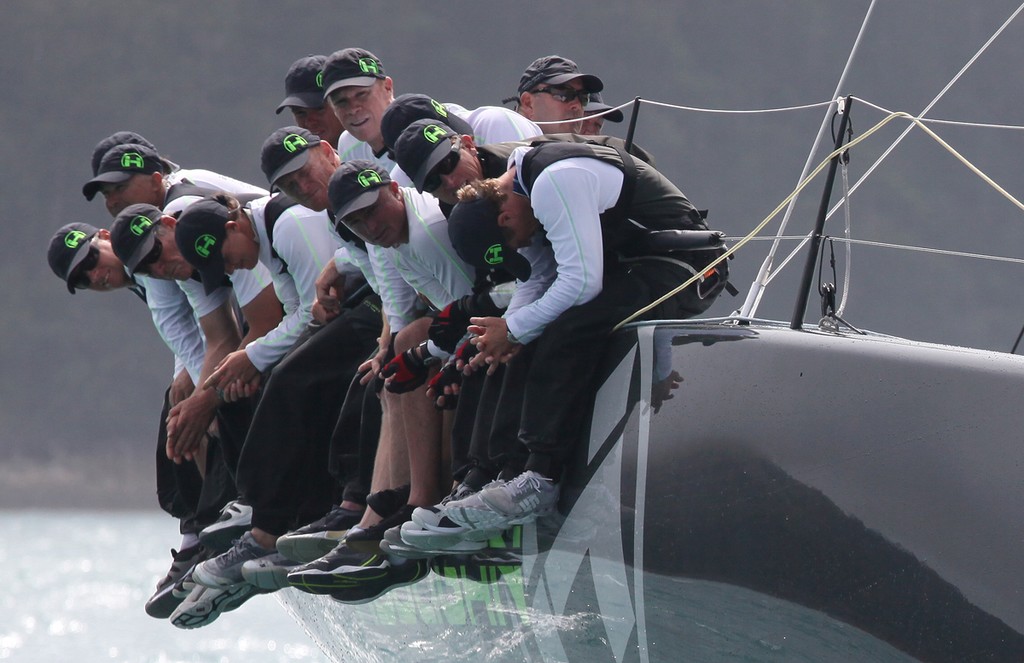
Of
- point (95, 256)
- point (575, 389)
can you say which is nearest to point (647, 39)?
point (95, 256)

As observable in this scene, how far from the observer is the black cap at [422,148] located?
15.7ft

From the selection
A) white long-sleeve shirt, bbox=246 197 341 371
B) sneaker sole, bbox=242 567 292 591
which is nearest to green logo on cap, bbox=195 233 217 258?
white long-sleeve shirt, bbox=246 197 341 371

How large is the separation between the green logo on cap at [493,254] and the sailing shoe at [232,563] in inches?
90.5

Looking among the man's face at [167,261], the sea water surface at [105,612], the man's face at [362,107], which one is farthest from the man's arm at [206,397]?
the sea water surface at [105,612]

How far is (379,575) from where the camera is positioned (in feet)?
17.4

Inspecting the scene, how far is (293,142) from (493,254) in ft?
4.91

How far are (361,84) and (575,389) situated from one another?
7.48 ft

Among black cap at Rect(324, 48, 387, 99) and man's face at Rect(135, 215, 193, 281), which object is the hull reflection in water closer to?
black cap at Rect(324, 48, 387, 99)

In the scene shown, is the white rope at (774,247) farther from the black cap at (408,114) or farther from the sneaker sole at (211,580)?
the sneaker sole at (211,580)

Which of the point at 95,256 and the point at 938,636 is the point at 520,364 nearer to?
the point at 938,636

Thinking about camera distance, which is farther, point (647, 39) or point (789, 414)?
point (647, 39)

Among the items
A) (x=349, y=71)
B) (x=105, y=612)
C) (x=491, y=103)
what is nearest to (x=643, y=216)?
(x=349, y=71)

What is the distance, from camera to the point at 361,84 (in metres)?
6.31

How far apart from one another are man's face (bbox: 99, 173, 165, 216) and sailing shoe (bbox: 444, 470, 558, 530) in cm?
374
